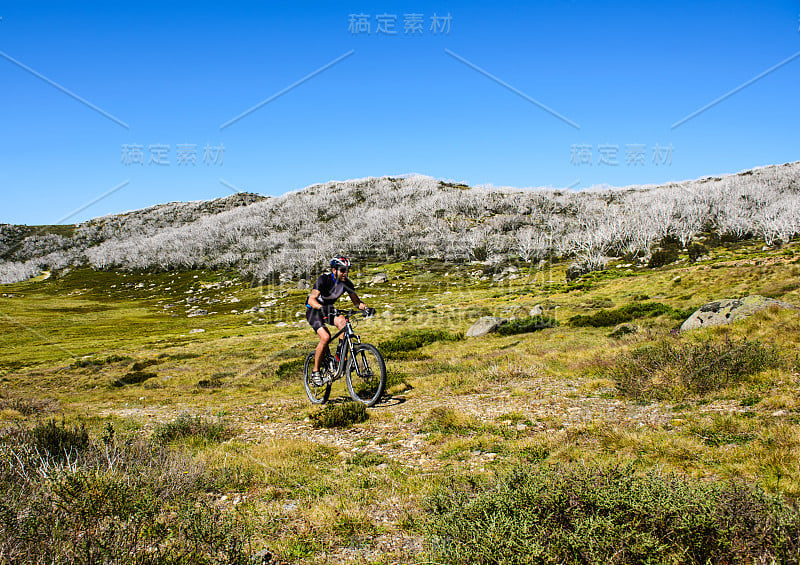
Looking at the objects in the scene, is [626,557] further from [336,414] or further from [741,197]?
[741,197]

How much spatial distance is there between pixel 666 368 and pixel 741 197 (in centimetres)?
12236

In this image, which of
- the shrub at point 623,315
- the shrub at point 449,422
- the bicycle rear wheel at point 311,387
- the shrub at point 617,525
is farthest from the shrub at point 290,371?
the shrub at point 623,315

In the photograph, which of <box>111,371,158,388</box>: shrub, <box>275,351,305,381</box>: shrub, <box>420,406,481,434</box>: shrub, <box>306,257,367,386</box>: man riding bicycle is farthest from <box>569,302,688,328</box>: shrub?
→ <box>111,371,158,388</box>: shrub

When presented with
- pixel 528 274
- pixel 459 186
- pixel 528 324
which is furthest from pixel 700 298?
pixel 459 186

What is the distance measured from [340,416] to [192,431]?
318cm

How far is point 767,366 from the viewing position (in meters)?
8.00

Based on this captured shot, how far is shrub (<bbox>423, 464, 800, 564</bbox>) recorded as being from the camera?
312 cm

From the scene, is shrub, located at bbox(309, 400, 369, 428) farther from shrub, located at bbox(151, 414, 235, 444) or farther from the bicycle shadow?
shrub, located at bbox(151, 414, 235, 444)

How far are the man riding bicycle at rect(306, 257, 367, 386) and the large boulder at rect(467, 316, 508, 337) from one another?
51.3ft

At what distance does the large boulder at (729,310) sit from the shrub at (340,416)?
1216cm

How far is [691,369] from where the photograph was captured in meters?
8.21

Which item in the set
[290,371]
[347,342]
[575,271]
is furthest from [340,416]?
[575,271]

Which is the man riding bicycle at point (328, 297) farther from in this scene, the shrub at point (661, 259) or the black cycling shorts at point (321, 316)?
the shrub at point (661, 259)

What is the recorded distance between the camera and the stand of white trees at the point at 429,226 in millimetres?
80438
